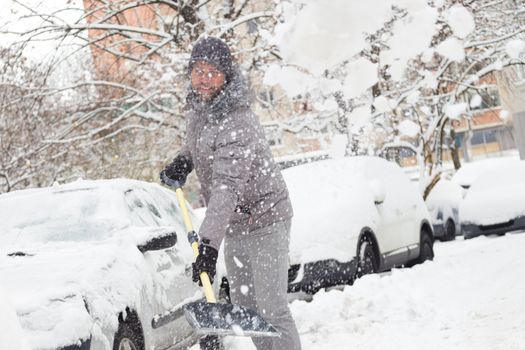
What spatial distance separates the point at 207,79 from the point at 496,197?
38.0 ft

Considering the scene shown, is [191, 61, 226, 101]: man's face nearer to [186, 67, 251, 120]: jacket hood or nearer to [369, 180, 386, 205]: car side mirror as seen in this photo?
[186, 67, 251, 120]: jacket hood

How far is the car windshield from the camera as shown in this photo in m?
5.73

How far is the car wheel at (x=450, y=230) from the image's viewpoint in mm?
17578

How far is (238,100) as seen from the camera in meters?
3.93

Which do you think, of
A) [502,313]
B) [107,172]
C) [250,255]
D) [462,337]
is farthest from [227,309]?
[107,172]

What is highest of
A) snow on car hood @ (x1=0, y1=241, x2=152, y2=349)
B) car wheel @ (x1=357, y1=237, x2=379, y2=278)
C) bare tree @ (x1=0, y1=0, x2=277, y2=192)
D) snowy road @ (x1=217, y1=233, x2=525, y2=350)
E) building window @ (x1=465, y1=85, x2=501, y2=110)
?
bare tree @ (x1=0, y1=0, x2=277, y2=192)

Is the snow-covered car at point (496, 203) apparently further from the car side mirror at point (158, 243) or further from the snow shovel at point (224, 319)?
the snow shovel at point (224, 319)

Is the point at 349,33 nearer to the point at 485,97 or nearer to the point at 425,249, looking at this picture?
the point at 425,249

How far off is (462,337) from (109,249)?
2.47 meters

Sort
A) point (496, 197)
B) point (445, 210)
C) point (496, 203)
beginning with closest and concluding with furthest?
point (496, 203) < point (496, 197) < point (445, 210)

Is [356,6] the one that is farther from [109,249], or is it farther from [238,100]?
[109,249]

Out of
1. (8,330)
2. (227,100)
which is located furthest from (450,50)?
(8,330)

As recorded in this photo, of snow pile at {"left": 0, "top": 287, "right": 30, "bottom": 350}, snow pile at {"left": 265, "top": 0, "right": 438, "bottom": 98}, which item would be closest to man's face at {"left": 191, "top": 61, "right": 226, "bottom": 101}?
snow pile at {"left": 265, "top": 0, "right": 438, "bottom": 98}

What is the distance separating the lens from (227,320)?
150 inches
